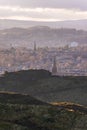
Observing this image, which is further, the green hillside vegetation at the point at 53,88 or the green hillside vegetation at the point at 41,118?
the green hillside vegetation at the point at 53,88

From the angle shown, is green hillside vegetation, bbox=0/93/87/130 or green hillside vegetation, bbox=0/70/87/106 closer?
green hillside vegetation, bbox=0/93/87/130

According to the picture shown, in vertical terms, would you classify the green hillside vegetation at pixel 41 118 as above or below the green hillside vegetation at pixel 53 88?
above

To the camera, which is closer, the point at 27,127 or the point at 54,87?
the point at 27,127

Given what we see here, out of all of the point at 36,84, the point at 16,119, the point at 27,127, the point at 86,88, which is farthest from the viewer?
the point at 36,84

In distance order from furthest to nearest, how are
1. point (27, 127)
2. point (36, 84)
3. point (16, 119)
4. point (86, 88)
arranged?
point (36, 84) → point (86, 88) → point (16, 119) → point (27, 127)

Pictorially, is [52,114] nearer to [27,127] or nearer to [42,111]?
[42,111]

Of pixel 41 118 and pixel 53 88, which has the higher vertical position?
pixel 41 118

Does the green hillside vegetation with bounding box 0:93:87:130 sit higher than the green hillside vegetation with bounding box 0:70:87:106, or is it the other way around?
the green hillside vegetation with bounding box 0:93:87:130

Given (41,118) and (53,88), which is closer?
(41,118)

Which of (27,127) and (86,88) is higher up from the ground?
(27,127)

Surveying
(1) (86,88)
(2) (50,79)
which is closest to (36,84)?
(2) (50,79)
